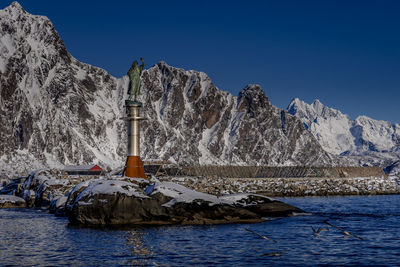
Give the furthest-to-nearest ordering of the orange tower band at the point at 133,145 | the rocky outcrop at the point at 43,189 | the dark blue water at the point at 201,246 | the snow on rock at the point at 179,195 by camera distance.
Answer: the rocky outcrop at the point at 43,189, the orange tower band at the point at 133,145, the snow on rock at the point at 179,195, the dark blue water at the point at 201,246

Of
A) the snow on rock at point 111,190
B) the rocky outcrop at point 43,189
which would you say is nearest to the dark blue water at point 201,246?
the snow on rock at point 111,190

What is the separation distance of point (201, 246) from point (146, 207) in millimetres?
10020

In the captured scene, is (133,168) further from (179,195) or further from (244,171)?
(244,171)

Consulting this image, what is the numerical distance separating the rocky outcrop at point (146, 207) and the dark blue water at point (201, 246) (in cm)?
→ 191

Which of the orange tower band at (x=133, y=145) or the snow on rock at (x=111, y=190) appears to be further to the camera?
the orange tower band at (x=133, y=145)

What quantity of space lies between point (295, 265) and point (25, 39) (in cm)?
18540

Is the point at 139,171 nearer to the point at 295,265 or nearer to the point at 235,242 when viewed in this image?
the point at 235,242

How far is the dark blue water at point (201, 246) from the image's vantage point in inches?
798

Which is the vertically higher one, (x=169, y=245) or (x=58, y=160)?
(x=58, y=160)

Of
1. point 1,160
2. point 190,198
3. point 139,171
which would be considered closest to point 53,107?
point 1,160

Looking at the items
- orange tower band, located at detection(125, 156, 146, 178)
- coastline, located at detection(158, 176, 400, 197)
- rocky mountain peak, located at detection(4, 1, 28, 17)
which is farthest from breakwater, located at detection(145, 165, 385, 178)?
rocky mountain peak, located at detection(4, 1, 28, 17)

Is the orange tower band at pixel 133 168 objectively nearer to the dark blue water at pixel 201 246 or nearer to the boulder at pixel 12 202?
the dark blue water at pixel 201 246

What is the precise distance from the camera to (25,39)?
187m

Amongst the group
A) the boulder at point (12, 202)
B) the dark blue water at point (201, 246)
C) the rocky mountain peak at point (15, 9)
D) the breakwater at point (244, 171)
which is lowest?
Result: the dark blue water at point (201, 246)
